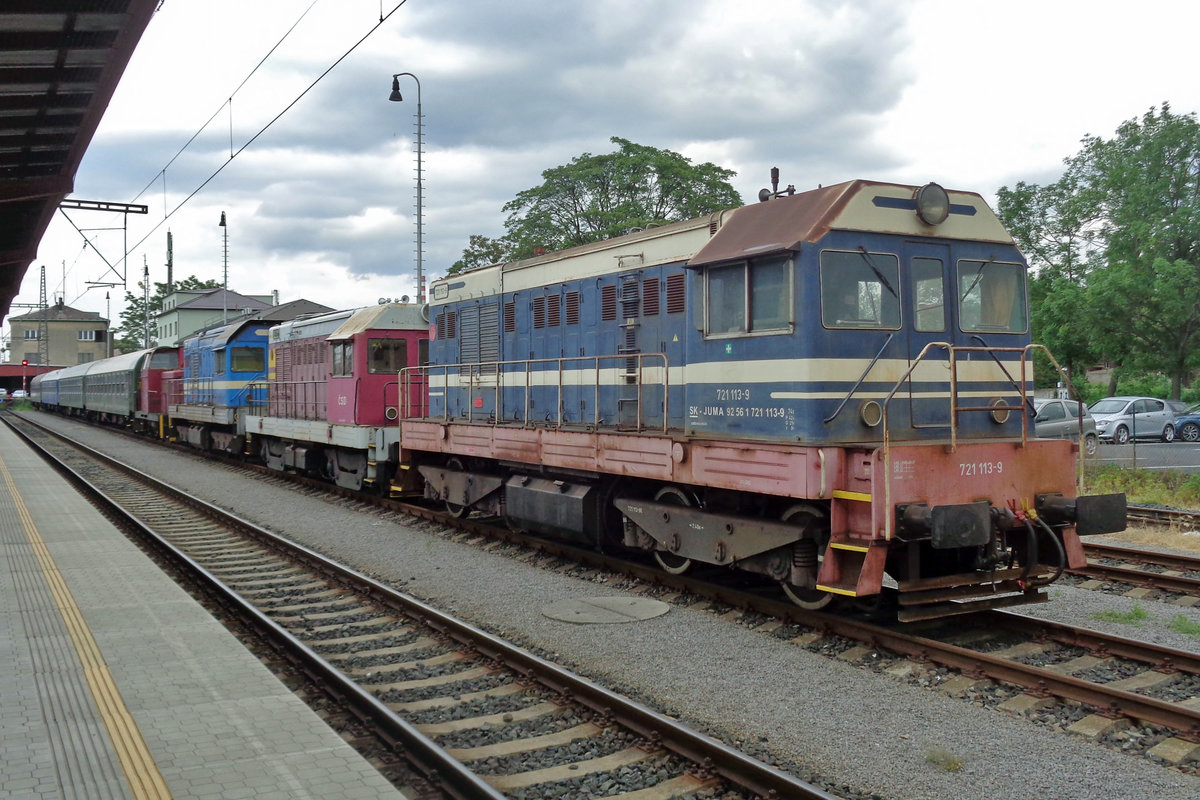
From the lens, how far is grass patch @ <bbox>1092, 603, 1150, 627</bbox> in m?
7.72

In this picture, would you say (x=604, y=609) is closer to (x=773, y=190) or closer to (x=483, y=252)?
(x=773, y=190)

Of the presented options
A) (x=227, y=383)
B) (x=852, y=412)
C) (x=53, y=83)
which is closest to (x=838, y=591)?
(x=852, y=412)

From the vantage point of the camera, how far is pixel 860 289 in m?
7.45

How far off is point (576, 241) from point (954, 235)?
31102mm

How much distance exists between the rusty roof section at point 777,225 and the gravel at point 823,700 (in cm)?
310

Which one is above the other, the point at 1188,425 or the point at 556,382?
the point at 556,382

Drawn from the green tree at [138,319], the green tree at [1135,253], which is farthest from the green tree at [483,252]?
the green tree at [138,319]

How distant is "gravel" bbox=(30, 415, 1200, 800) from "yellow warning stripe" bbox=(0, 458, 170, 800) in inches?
77.3

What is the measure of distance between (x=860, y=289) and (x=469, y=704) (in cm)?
436

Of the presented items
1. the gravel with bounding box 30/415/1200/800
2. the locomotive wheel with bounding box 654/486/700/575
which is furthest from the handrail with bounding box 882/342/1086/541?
the locomotive wheel with bounding box 654/486/700/575

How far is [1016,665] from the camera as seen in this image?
6012 millimetres

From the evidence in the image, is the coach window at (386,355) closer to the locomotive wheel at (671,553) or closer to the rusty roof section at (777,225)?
the locomotive wheel at (671,553)

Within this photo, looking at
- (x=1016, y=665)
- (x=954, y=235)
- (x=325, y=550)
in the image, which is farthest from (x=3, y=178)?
(x=1016, y=665)

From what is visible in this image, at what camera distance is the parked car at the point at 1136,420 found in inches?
1067
